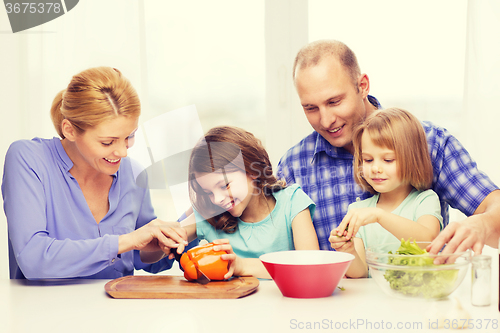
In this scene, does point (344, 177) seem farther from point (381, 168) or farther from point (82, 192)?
point (82, 192)

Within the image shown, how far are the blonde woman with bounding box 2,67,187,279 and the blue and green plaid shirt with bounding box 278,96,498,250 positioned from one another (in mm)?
576

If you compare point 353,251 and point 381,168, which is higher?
point 381,168

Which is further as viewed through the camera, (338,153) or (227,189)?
(338,153)

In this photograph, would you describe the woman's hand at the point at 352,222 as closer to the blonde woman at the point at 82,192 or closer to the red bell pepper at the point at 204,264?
the red bell pepper at the point at 204,264

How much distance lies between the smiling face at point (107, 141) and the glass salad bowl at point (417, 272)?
0.77 m

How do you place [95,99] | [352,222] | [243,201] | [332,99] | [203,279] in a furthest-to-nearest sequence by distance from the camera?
[332,99], [243,201], [95,99], [203,279], [352,222]

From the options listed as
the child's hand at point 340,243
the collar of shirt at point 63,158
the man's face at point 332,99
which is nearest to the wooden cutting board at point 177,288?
the child's hand at point 340,243

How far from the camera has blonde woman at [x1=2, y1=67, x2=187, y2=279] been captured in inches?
44.6

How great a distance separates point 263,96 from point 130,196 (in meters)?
0.93

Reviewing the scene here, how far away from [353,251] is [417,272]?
0.25 metres

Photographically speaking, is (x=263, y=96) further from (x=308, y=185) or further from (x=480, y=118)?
(x=480, y=118)

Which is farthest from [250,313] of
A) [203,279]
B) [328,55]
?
[328,55]

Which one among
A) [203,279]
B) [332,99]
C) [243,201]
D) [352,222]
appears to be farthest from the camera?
[332,99]

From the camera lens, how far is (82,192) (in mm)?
1350
